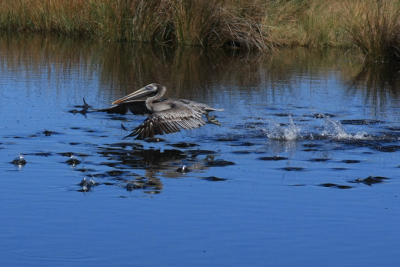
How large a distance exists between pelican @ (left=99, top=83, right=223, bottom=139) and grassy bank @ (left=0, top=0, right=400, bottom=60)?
28.0 feet

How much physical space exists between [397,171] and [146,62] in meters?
9.34

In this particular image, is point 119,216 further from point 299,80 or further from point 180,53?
point 180,53

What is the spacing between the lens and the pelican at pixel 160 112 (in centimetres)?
809

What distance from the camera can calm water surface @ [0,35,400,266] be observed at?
16.0 feet

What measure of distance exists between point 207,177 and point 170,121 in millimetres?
1640

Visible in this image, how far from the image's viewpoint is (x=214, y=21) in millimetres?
18578

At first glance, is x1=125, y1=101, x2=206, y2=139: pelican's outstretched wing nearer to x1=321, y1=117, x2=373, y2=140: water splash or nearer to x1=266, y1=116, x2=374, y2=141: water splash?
x1=266, y1=116, x2=374, y2=141: water splash

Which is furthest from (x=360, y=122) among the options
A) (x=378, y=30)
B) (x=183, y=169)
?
(x=378, y=30)

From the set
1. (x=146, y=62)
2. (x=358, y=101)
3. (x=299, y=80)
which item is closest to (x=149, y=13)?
(x=146, y=62)

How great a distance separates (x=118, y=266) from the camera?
4488 millimetres

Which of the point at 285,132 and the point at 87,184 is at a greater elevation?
the point at 285,132

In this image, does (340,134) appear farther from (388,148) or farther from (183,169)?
(183,169)

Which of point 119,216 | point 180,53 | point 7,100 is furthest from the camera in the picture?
point 180,53

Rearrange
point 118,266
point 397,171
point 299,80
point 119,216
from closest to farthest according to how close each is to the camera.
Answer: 1. point 118,266
2. point 119,216
3. point 397,171
4. point 299,80
